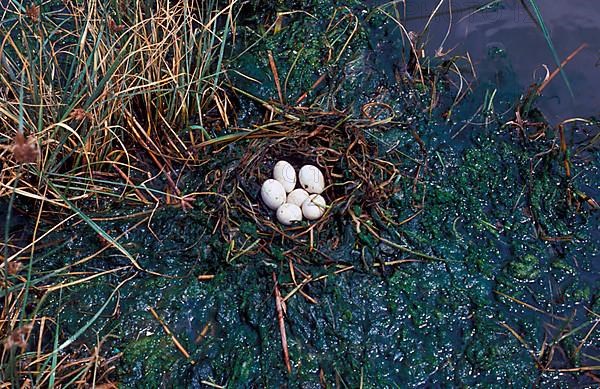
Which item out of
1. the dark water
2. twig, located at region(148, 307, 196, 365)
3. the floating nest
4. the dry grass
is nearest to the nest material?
the floating nest

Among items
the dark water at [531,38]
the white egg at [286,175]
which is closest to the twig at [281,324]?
the white egg at [286,175]

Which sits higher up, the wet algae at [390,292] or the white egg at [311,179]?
the white egg at [311,179]

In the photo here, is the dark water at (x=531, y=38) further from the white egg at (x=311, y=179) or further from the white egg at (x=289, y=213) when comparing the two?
the white egg at (x=289, y=213)

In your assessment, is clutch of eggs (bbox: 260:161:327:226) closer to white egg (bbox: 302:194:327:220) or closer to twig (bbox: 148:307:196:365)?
white egg (bbox: 302:194:327:220)

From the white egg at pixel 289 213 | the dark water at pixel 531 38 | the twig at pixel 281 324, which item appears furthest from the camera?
the dark water at pixel 531 38

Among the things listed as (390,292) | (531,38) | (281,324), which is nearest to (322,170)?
(390,292)

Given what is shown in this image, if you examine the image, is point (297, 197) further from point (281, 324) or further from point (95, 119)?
point (95, 119)

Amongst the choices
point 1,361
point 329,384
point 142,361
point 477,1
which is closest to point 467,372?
point 329,384
